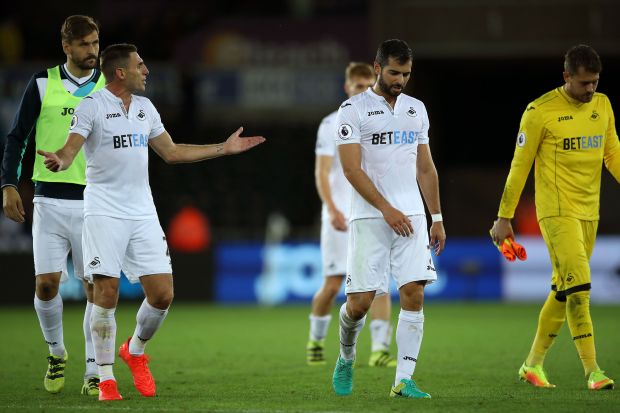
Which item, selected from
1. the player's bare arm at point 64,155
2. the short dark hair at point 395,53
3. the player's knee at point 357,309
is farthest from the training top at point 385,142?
the player's bare arm at point 64,155

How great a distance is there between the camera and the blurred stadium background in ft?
59.1

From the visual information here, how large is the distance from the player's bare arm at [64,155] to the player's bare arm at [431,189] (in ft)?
7.11

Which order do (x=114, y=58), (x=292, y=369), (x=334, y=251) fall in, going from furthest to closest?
(x=334, y=251)
(x=292, y=369)
(x=114, y=58)

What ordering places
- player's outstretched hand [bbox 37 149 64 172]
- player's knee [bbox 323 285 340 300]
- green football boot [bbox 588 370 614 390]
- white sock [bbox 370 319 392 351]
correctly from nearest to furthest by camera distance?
player's outstretched hand [bbox 37 149 64 172]
green football boot [bbox 588 370 614 390]
white sock [bbox 370 319 392 351]
player's knee [bbox 323 285 340 300]

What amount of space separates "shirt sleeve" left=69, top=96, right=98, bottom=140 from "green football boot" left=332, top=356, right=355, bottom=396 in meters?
2.21

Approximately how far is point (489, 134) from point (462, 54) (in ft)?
15.9

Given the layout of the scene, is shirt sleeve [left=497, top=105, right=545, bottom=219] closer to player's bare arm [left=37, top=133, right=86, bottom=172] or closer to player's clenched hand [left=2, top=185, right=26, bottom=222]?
player's bare arm [left=37, top=133, right=86, bottom=172]

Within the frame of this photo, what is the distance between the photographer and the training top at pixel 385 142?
24.7 feet

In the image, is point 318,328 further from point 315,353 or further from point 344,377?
point 344,377

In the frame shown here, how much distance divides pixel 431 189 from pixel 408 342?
3.27 feet

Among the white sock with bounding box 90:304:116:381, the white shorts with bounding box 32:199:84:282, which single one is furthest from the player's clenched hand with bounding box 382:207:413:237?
the white shorts with bounding box 32:199:84:282

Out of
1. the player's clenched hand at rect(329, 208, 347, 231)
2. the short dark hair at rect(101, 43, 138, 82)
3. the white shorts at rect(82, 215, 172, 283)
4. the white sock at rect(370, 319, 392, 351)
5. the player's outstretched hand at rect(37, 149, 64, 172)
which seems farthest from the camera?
the player's clenched hand at rect(329, 208, 347, 231)

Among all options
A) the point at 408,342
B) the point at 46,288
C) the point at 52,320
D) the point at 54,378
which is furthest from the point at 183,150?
the point at 408,342

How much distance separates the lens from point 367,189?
740 centimetres
